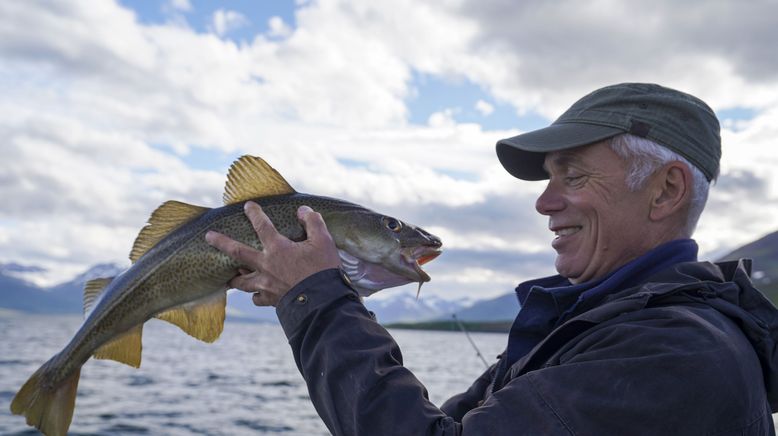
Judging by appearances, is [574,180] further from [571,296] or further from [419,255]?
[419,255]

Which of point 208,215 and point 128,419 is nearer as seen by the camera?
point 208,215

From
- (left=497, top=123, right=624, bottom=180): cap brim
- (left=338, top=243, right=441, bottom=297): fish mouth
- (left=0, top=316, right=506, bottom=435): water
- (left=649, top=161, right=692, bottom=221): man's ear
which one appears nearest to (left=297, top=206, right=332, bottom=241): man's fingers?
(left=338, top=243, right=441, bottom=297): fish mouth

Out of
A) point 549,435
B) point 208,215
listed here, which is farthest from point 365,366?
point 208,215

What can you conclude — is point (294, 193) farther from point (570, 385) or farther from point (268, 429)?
point (268, 429)

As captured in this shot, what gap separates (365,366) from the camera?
2639 mm

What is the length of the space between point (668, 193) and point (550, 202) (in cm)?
56

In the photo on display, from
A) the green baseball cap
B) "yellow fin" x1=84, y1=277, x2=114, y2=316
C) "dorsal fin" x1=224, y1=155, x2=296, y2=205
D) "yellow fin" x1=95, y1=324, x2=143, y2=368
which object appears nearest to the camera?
the green baseball cap

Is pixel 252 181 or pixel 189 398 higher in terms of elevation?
pixel 252 181

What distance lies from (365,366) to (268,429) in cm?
1778

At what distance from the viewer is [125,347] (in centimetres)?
445

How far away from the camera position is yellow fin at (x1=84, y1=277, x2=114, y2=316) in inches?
181

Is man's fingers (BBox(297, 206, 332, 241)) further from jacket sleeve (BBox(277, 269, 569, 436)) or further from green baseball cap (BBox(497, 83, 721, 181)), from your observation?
green baseball cap (BBox(497, 83, 721, 181))

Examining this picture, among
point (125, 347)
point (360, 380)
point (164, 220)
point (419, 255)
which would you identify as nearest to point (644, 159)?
point (419, 255)

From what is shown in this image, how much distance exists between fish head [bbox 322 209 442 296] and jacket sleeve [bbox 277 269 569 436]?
105 cm
